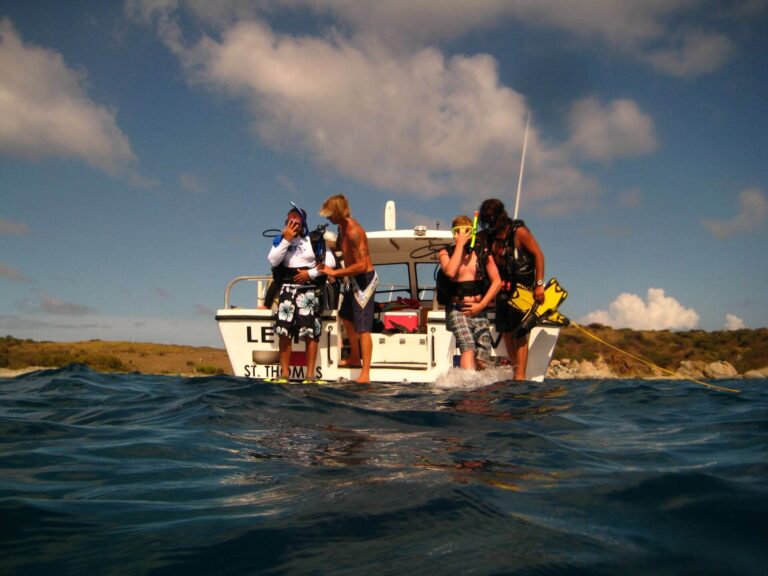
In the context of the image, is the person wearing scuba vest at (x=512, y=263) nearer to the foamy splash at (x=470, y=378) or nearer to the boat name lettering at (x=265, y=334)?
the foamy splash at (x=470, y=378)

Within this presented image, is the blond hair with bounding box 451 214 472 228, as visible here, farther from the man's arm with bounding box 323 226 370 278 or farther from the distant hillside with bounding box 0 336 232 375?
the distant hillside with bounding box 0 336 232 375

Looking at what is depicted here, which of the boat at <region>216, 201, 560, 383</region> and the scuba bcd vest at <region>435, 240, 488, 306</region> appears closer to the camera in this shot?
the scuba bcd vest at <region>435, 240, 488, 306</region>

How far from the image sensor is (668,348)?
31.7 metres

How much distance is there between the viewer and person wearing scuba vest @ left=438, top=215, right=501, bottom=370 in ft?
21.0

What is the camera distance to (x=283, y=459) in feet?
9.87

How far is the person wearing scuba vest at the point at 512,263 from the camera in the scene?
21.7 ft

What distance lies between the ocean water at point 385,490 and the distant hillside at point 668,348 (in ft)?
80.7

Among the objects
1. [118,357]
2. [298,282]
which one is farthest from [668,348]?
[298,282]

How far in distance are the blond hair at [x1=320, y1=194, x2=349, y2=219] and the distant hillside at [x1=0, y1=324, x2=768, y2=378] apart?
15.5m

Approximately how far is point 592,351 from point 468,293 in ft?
81.6

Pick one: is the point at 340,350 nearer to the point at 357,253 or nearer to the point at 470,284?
the point at 357,253

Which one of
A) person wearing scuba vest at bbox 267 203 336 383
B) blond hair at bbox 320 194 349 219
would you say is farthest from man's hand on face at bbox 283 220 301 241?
blond hair at bbox 320 194 349 219

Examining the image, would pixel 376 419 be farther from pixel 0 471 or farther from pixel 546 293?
pixel 546 293

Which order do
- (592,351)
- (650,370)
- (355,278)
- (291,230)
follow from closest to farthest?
(291,230) → (355,278) → (650,370) → (592,351)
